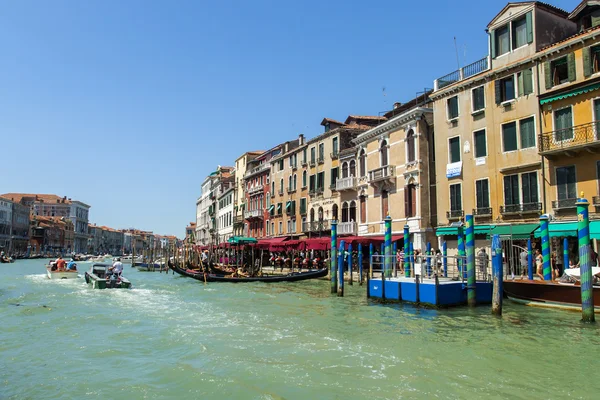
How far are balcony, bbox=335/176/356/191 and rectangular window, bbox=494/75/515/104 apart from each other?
36.0 ft

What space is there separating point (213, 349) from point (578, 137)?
1451cm

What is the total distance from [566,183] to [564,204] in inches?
29.9

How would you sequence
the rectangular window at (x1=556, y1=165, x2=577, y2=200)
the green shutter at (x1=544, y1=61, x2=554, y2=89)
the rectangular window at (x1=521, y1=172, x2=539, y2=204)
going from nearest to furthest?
the rectangular window at (x1=556, y1=165, x2=577, y2=200), the green shutter at (x1=544, y1=61, x2=554, y2=89), the rectangular window at (x1=521, y1=172, x2=539, y2=204)

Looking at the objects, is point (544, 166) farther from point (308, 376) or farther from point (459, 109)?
point (308, 376)

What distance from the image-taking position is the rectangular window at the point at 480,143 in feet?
68.3

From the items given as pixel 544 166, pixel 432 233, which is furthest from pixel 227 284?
pixel 544 166

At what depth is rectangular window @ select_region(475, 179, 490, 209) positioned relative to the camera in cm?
2052

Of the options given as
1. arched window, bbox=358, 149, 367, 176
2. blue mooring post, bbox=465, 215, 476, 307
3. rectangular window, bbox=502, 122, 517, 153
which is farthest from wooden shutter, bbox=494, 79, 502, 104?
arched window, bbox=358, 149, 367, 176

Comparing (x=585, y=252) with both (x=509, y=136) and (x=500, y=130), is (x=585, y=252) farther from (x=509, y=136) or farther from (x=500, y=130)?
(x=500, y=130)

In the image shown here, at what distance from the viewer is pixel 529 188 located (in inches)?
744

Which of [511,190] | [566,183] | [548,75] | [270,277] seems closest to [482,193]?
[511,190]

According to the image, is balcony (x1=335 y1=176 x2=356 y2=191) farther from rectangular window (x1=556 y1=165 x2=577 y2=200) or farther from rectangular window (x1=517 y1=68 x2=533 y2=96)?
rectangular window (x1=556 y1=165 x2=577 y2=200)

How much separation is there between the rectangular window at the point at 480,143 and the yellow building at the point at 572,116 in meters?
2.75

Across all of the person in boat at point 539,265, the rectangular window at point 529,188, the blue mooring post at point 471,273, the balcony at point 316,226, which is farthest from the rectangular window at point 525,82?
the balcony at point 316,226
